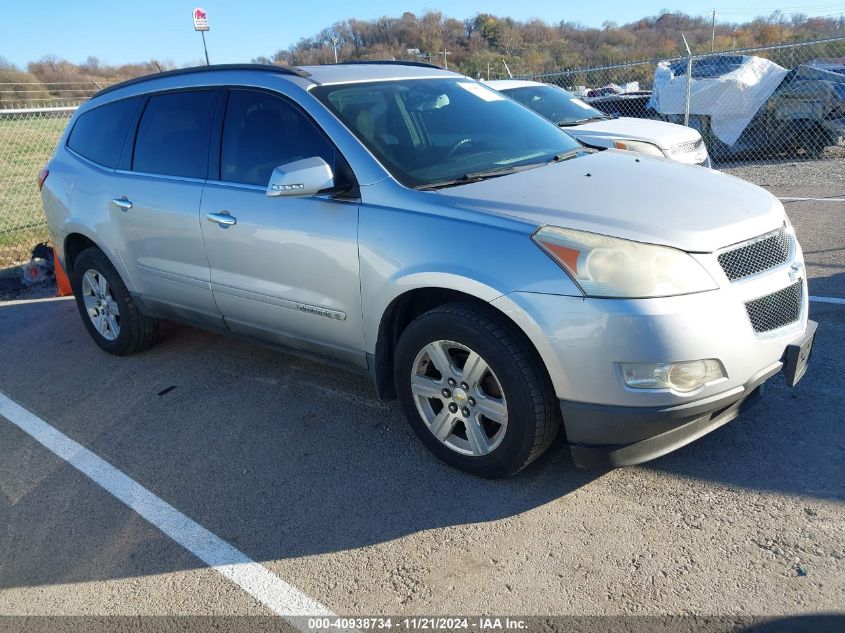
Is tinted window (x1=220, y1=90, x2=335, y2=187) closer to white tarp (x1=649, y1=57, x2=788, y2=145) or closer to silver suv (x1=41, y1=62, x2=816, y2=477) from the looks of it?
silver suv (x1=41, y1=62, x2=816, y2=477)

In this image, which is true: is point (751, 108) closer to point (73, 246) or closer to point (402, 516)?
point (73, 246)

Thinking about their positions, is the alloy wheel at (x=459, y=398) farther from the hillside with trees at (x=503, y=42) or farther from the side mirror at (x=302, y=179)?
the hillside with trees at (x=503, y=42)

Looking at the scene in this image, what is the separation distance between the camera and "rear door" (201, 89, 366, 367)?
11.7 feet

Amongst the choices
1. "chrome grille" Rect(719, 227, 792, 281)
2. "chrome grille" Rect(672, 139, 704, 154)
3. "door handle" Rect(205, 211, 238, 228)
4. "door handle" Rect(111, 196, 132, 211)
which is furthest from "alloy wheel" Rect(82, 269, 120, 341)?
"chrome grille" Rect(672, 139, 704, 154)

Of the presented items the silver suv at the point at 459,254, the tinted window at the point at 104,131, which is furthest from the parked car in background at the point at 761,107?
the tinted window at the point at 104,131

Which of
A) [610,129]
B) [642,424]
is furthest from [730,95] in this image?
[642,424]

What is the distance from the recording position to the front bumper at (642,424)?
280 cm

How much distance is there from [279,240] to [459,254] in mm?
1157

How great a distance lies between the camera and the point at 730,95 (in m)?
12.1

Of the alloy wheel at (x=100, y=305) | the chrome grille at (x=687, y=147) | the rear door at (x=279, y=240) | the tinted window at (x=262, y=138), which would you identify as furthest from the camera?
the chrome grille at (x=687, y=147)

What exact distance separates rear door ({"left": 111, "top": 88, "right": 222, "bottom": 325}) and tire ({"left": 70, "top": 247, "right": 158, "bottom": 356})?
0.30m

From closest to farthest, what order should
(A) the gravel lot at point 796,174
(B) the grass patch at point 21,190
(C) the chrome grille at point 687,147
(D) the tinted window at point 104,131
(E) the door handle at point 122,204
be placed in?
1. (E) the door handle at point 122,204
2. (D) the tinted window at point 104,131
3. (C) the chrome grille at point 687,147
4. (B) the grass patch at point 21,190
5. (A) the gravel lot at point 796,174

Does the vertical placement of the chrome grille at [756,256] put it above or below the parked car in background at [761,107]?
above

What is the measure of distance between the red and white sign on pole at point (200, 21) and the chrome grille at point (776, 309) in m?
18.1
